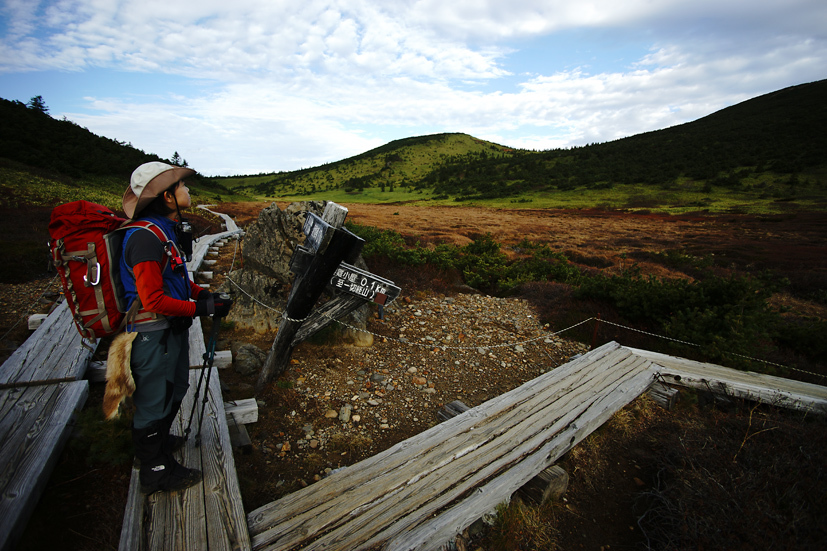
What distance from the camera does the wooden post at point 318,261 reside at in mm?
3398

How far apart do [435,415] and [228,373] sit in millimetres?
2742

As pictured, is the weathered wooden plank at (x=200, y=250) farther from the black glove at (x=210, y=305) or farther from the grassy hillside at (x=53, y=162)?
the grassy hillside at (x=53, y=162)

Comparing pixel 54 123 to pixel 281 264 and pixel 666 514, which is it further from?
pixel 666 514

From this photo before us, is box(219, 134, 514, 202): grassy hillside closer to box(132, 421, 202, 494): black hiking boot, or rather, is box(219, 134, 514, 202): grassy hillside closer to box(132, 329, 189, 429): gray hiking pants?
box(132, 329, 189, 429): gray hiking pants

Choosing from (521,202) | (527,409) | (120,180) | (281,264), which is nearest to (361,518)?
(527,409)

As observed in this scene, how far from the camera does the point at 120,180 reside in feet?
102

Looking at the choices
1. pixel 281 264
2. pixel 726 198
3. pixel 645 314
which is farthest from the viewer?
pixel 726 198

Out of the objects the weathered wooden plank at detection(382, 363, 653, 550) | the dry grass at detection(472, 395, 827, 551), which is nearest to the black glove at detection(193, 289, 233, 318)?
the weathered wooden plank at detection(382, 363, 653, 550)

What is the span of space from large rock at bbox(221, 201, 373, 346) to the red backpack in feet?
11.7

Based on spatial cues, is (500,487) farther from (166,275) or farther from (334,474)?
(166,275)

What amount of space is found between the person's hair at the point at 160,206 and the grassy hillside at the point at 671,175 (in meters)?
39.3

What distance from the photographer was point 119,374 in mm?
2246

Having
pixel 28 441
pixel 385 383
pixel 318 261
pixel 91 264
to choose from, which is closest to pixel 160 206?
pixel 91 264

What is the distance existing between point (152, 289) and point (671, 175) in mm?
54413
